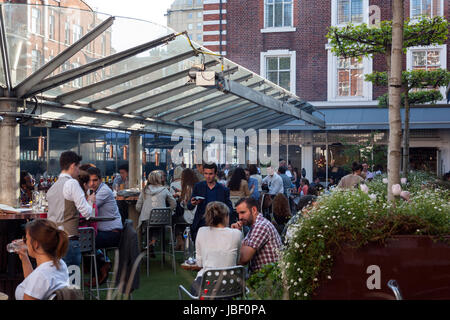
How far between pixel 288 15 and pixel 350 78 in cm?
384

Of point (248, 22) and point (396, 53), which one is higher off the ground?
point (248, 22)

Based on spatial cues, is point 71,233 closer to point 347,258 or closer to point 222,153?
point 347,258

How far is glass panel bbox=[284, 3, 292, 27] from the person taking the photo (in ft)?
79.4

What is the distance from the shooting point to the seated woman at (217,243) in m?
4.98

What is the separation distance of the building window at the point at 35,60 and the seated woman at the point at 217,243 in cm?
516

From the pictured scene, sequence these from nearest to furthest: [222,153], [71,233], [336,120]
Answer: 1. [71,233]
2. [222,153]
3. [336,120]

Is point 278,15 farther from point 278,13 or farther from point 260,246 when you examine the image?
point 260,246

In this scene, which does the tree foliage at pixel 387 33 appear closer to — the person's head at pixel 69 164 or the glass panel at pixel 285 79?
the person's head at pixel 69 164

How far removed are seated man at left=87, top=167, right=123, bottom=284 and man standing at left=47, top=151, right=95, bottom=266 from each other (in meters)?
0.96

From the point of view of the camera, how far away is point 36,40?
923cm

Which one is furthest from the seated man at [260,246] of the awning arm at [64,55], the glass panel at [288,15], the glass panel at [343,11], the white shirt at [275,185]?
the glass panel at [288,15]

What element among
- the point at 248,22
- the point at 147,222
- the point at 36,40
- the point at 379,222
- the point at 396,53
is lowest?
the point at 147,222
